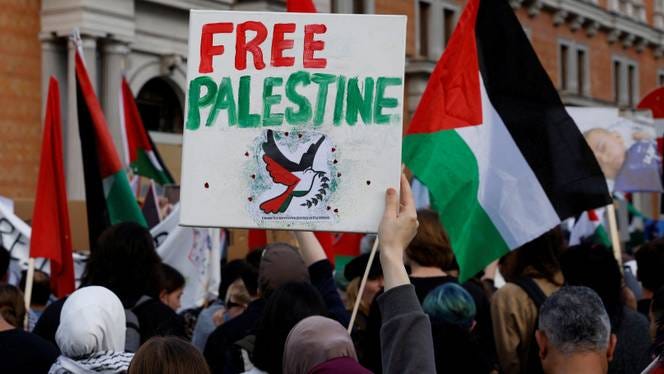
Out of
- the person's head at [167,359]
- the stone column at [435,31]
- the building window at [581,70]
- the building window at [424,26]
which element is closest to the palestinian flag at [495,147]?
the person's head at [167,359]

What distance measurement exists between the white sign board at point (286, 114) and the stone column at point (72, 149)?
13.6 m

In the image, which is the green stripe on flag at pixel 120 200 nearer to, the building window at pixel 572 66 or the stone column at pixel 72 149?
the stone column at pixel 72 149

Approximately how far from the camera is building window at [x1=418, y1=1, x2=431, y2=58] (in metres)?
28.2

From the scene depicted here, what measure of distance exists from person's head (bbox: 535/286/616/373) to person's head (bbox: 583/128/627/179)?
542 cm

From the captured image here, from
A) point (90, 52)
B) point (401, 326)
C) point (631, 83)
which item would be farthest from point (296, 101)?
point (631, 83)

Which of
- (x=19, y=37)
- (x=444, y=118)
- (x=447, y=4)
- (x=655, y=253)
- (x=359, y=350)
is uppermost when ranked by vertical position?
(x=447, y=4)

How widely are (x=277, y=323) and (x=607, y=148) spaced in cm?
574

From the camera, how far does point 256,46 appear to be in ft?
12.3

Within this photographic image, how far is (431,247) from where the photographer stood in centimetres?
516

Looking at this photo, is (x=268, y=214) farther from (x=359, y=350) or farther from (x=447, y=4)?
(x=447, y=4)

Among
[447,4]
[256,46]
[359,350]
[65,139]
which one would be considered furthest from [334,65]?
[447,4]

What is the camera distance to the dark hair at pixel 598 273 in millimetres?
4617

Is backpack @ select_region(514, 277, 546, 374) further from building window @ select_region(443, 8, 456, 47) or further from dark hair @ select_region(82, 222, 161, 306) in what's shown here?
building window @ select_region(443, 8, 456, 47)

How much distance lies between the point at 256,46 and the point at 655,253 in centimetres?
221
